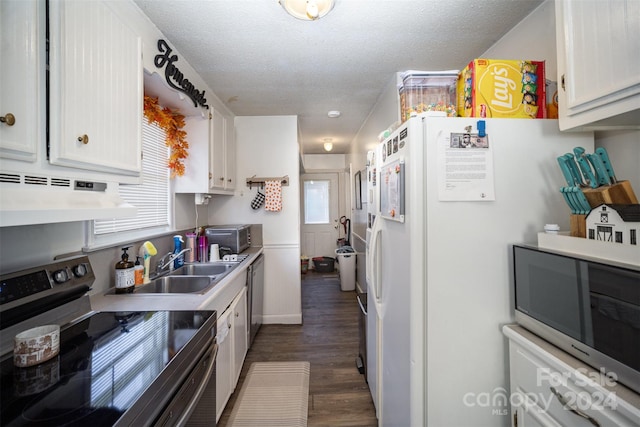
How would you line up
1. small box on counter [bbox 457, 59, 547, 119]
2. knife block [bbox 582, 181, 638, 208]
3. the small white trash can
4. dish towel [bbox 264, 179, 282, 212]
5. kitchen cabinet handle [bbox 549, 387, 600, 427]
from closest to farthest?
kitchen cabinet handle [bbox 549, 387, 600, 427]
knife block [bbox 582, 181, 638, 208]
small box on counter [bbox 457, 59, 547, 119]
dish towel [bbox 264, 179, 282, 212]
the small white trash can

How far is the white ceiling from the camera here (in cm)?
147

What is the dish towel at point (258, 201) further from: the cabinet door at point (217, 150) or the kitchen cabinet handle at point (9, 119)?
the kitchen cabinet handle at point (9, 119)

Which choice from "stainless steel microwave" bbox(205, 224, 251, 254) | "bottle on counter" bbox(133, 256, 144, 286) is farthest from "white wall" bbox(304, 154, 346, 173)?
"bottle on counter" bbox(133, 256, 144, 286)

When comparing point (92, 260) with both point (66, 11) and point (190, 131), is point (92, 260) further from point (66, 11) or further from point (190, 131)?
point (190, 131)

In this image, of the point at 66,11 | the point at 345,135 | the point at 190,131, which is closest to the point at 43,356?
the point at 66,11

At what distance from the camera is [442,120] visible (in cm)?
105

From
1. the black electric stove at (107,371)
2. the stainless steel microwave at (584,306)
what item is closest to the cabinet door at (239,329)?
the black electric stove at (107,371)

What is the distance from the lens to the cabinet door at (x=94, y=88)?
0.85 metres

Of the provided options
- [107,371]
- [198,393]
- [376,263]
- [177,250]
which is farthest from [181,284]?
[376,263]

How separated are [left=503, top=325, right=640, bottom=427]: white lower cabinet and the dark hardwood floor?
3.48 ft

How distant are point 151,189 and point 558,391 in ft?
8.31

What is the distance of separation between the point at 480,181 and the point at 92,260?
196cm

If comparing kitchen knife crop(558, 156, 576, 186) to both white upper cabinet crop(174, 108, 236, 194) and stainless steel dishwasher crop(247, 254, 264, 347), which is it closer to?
stainless steel dishwasher crop(247, 254, 264, 347)

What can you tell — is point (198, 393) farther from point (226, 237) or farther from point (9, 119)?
point (226, 237)
